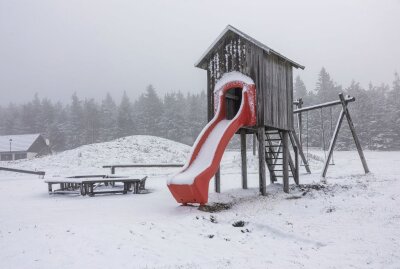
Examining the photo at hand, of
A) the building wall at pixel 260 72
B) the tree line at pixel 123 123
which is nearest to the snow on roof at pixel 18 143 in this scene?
the tree line at pixel 123 123

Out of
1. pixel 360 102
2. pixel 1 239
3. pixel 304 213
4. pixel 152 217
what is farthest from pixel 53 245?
pixel 360 102

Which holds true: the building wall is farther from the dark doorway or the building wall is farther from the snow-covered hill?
the snow-covered hill

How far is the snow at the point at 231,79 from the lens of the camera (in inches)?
537

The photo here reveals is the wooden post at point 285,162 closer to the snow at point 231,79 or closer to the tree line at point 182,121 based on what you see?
the snow at point 231,79

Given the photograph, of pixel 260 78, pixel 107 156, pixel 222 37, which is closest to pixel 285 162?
pixel 260 78

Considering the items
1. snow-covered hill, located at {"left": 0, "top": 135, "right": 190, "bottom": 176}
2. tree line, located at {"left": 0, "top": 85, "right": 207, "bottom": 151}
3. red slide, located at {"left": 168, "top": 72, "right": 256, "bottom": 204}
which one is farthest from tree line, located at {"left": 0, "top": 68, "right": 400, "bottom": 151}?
red slide, located at {"left": 168, "top": 72, "right": 256, "bottom": 204}

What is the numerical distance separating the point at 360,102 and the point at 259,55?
50.2 meters

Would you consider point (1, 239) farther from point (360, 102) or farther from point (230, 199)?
point (360, 102)

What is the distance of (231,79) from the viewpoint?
45.9ft

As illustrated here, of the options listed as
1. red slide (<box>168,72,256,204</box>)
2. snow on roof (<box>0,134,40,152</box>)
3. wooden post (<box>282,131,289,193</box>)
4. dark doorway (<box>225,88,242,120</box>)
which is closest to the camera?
red slide (<box>168,72,256,204</box>)

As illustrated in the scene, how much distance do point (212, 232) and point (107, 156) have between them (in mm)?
30969

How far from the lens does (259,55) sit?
13867 millimetres

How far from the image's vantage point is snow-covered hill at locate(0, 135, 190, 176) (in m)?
32.6

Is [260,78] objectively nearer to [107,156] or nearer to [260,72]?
[260,72]
